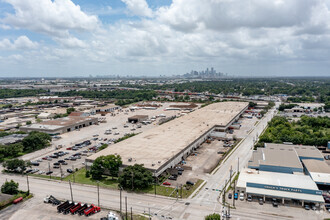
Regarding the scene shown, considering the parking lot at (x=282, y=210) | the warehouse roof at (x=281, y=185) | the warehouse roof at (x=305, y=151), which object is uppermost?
the warehouse roof at (x=305, y=151)

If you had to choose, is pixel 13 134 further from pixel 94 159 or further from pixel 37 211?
pixel 37 211

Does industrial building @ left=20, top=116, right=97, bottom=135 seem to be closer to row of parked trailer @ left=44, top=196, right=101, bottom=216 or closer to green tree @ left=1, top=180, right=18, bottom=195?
green tree @ left=1, top=180, right=18, bottom=195

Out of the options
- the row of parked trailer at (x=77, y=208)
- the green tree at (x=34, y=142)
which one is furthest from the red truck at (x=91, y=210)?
the green tree at (x=34, y=142)

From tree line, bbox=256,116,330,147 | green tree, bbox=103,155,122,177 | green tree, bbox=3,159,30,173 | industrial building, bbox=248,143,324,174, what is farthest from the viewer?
tree line, bbox=256,116,330,147

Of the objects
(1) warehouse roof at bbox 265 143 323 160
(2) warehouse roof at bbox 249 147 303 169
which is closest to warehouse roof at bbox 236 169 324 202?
(2) warehouse roof at bbox 249 147 303 169

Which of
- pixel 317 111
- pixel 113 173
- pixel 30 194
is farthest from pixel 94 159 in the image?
pixel 317 111

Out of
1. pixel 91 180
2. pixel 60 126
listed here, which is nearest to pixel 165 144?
pixel 91 180

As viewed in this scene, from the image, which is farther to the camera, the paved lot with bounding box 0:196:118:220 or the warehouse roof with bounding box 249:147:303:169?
the warehouse roof with bounding box 249:147:303:169

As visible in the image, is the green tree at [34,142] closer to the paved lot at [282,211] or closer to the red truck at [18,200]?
the red truck at [18,200]
